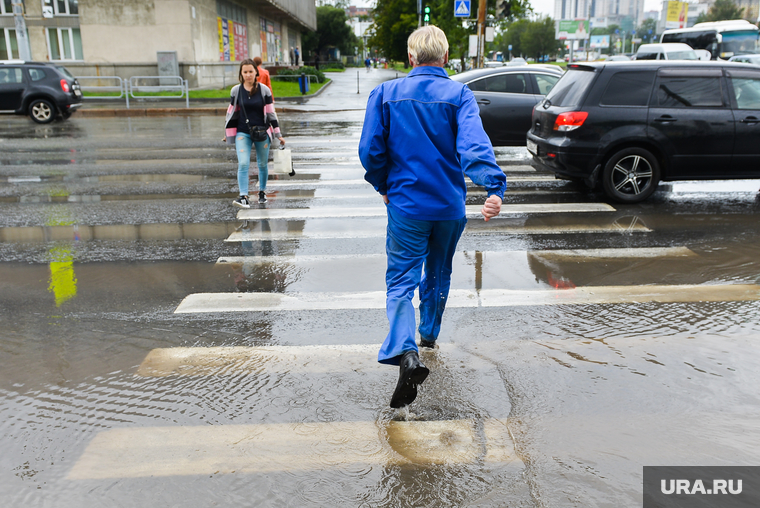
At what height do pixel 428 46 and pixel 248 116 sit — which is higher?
pixel 428 46

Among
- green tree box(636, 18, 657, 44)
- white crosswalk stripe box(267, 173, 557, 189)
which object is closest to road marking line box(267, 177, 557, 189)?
white crosswalk stripe box(267, 173, 557, 189)

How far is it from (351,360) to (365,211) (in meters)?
4.33

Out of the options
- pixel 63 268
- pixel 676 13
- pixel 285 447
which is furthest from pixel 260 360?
pixel 676 13

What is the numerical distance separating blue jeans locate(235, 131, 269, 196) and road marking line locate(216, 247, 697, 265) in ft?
7.90

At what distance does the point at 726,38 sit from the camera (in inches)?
1591

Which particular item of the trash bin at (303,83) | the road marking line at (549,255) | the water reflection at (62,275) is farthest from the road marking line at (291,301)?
the trash bin at (303,83)

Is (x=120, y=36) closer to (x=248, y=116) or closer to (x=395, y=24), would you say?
(x=248, y=116)

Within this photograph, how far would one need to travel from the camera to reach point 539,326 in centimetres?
464

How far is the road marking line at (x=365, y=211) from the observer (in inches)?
317

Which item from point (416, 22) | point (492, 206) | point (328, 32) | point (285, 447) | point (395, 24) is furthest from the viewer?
point (328, 32)

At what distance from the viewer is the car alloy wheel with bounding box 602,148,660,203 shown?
26.9 ft

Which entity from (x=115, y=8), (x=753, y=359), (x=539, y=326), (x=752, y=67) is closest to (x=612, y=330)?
(x=539, y=326)

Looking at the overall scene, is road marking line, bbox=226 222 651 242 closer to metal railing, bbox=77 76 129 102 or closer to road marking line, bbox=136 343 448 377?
road marking line, bbox=136 343 448 377

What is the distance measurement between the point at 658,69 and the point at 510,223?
2963 millimetres
